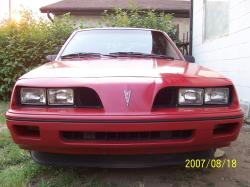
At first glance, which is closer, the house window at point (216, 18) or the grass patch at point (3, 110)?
the grass patch at point (3, 110)

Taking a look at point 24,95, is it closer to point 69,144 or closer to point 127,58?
point 69,144

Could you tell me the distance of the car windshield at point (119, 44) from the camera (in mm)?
4277

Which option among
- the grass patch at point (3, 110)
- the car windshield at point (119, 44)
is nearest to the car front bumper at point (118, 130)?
the car windshield at point (119, 44)

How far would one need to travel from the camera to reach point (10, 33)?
911 cm

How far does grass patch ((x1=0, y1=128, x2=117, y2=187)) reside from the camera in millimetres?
3128

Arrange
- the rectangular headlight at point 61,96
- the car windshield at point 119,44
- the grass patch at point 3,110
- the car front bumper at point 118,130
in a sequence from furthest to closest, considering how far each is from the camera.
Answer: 1. the grass patch at point 3,110
2. the car windshield at point 119,44
3. the rectangular headlight at point 61,96
4. the car front bumper at point 118,130

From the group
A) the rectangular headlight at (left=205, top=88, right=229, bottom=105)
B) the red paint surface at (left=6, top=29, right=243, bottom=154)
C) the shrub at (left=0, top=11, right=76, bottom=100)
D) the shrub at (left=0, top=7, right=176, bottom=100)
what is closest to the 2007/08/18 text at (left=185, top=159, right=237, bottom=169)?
the red paint surface at (left=6, top=29, right=243, bottom=154)

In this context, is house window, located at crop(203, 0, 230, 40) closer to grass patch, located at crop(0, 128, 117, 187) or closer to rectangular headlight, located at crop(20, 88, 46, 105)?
grass patch, located at crop(0, 128, 117, 187)

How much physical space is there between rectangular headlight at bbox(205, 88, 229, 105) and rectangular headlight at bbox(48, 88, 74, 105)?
3.37 ft

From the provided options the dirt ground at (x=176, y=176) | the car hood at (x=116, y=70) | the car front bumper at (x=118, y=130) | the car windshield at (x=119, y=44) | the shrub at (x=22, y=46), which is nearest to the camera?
the car front bumper at (x=118, y=130)

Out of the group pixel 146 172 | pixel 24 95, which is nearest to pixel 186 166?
pixel 146 172

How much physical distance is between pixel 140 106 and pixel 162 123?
0.20 m

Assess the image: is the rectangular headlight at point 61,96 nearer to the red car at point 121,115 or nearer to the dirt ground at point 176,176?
the red car at point 121,115

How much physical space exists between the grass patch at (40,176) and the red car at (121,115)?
175mm
